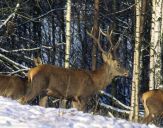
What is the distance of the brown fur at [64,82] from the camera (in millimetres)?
13105

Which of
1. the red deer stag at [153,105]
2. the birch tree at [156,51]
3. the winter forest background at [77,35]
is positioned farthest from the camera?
the winter forest background at [77,35]

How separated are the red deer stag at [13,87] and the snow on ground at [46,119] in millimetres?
3575

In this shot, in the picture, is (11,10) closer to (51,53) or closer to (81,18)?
(51,53)

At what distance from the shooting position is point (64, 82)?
13.5 m

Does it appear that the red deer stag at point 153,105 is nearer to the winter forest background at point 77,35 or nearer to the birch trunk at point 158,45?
the birch trunk at point 158,45

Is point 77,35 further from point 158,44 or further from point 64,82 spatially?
point 64,82

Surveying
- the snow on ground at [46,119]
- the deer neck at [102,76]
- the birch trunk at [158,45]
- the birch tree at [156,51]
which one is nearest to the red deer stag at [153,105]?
the deer neck at [102,76]

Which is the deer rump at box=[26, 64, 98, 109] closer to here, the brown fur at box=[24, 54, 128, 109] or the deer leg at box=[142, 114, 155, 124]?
the brown fur at box=[24, 54, 128, 109]

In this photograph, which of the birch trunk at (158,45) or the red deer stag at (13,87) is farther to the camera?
the birch trunk at (158,45)

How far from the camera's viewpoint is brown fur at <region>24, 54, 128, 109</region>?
13105 millimetres

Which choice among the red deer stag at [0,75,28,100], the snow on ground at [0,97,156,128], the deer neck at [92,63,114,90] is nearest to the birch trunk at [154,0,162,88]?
the deer neck at [92,63,114,90]

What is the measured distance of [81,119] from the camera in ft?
28.4

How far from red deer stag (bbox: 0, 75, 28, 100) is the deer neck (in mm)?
1862

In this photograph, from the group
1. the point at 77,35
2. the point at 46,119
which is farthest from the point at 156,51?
the point at 77,35
